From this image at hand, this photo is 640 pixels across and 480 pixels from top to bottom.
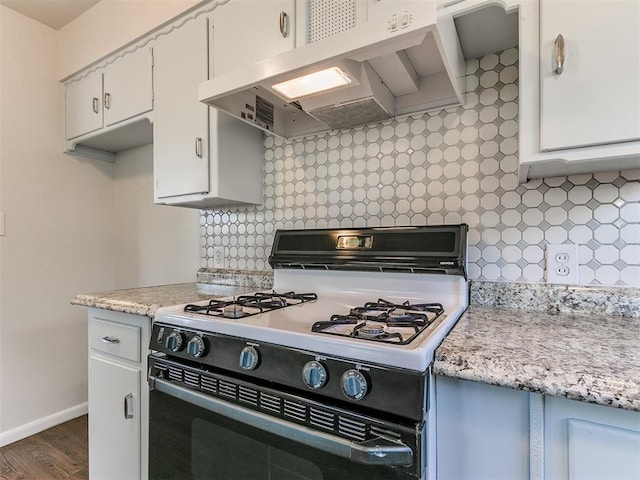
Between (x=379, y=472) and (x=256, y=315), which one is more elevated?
(x=256, y=315)

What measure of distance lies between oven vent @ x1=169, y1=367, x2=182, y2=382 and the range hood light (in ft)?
3.17

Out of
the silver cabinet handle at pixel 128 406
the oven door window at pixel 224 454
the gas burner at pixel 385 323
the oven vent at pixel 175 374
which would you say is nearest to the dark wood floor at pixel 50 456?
the silver cabinet handle at pixel 128 406

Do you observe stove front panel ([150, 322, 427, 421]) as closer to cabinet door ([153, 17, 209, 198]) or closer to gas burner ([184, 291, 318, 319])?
gas burner ([184, 291, 318, 319])

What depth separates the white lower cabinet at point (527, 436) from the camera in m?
0.63

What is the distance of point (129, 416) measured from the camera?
4.45 feet

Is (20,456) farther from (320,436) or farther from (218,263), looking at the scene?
(320,436)

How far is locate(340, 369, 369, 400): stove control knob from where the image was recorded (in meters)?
0.72

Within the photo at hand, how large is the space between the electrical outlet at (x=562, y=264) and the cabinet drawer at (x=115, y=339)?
148 cm

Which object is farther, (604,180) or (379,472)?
(604,180)

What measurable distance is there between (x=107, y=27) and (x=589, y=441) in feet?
8.88

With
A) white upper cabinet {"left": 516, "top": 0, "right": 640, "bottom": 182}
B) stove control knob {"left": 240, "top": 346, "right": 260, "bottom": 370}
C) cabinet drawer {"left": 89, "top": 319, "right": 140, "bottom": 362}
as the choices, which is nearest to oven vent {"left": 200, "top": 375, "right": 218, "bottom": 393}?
stove control knob {"left": 240, "top": 346, "right": 260, "bottom": 370}

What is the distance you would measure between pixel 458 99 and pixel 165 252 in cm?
190

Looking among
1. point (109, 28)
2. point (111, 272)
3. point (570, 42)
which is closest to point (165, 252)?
point (111, 272)

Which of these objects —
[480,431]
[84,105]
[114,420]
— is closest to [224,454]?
[480,431]
